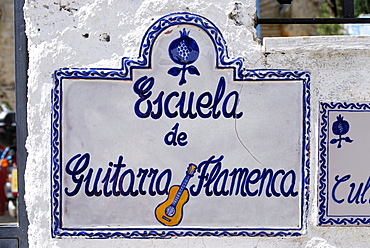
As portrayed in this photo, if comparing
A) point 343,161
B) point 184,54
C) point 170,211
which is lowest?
point 170,211

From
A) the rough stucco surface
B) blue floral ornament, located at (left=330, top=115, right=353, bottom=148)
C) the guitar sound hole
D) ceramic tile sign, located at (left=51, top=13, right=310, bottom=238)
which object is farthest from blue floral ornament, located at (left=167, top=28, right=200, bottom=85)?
blue floral ornament, located at (left=330, top=115, right=353, bottom=148)

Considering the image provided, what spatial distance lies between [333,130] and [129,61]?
1155mm

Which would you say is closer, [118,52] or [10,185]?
[118,52]

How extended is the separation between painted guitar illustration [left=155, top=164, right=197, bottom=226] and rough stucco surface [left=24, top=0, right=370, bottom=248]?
121 mm

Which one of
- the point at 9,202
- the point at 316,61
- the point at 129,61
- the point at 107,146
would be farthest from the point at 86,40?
the point at 9,202

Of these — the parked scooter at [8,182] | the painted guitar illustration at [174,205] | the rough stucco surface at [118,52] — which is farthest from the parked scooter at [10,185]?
the painted guitar illustration at [174,205]

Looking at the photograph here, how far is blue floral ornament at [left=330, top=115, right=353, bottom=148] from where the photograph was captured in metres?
2.81

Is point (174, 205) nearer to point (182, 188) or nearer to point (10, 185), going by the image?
point (182, 188)

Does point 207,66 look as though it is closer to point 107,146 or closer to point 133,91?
point 133,91

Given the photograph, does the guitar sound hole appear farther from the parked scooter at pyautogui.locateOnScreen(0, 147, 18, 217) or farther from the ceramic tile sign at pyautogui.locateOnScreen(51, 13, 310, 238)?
the parked scooter at pyautogui.locateOnScreen(0, 147, 18, 217)

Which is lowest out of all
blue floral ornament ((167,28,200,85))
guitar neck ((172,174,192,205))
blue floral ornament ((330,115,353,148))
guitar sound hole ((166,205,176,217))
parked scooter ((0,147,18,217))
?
parked scooter ((0,147,18,217))

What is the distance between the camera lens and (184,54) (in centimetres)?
278

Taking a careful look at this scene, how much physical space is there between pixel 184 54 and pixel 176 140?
1.51ft

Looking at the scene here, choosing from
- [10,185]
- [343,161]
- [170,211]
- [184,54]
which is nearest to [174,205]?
[170,211]
